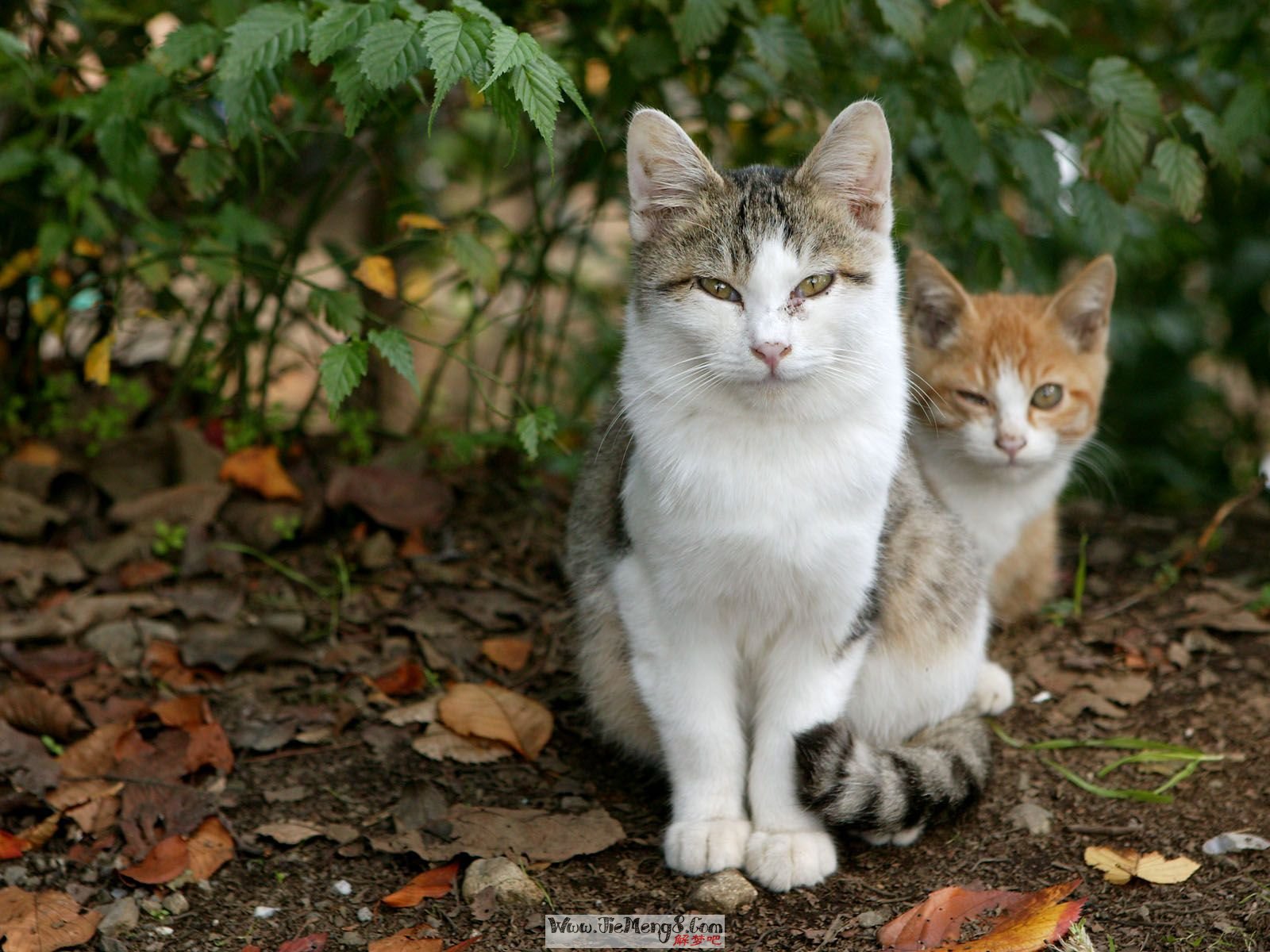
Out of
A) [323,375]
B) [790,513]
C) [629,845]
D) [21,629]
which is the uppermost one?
[323,375]

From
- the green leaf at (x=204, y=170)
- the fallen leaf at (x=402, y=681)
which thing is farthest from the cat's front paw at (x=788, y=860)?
the green leaf at (x=204, y=170)

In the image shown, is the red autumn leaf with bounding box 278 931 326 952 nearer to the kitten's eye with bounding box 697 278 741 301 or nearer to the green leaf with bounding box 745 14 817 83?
the kitten's eye with bounding box 697 278 741 301

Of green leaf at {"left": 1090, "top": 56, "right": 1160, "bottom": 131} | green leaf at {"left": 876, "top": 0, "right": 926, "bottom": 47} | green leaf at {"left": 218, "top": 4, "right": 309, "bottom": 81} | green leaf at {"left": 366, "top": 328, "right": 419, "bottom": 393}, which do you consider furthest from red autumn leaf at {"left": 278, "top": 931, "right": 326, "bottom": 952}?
green leaf at {"left": 1090, "top": 56, "right": 1160, "bottom": 131}

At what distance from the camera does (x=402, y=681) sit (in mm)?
3625

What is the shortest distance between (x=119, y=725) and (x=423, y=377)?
342 cm

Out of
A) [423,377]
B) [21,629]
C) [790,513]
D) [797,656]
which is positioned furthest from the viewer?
[423,377]

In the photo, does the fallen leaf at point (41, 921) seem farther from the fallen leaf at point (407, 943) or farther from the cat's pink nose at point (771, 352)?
the cat's pink nose at point (771, 352)

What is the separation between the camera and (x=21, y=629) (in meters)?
3.57

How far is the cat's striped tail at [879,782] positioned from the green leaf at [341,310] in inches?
63.9

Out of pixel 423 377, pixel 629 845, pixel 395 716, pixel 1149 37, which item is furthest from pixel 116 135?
pixel 1149 37

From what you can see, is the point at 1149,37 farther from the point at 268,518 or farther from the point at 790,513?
the point at 268,518

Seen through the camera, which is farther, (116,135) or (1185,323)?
(1185,323)

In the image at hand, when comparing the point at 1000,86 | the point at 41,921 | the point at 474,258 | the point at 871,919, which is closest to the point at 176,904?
the point at 41,921

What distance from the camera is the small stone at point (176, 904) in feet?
8.98
